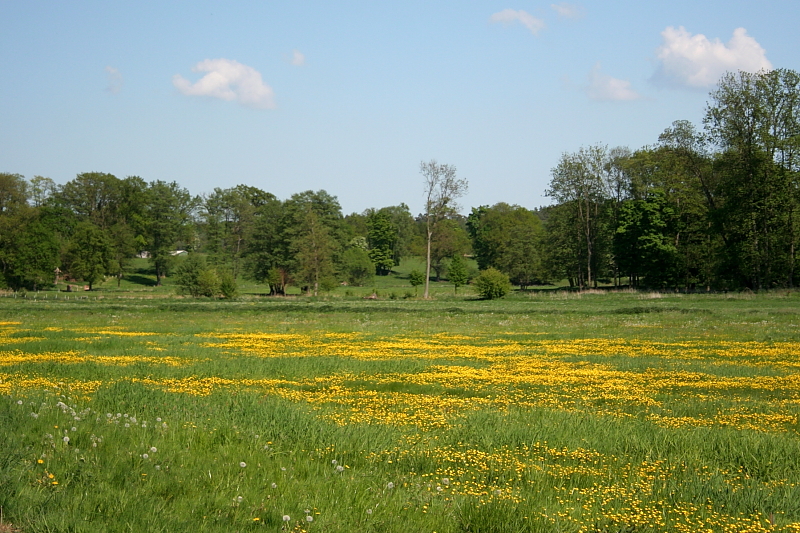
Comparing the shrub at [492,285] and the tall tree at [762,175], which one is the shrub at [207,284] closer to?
the shrub at [492,285]

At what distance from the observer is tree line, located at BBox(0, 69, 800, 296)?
205 ft

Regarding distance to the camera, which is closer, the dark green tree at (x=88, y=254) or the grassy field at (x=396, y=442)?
the grassy field at (x=396, y=442)

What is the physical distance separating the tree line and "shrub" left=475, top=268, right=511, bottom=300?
1080 centimetres

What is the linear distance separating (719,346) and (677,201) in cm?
6046

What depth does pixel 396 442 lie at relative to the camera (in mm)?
9125

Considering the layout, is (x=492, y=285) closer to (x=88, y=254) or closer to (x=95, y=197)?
(x=88, y=254)

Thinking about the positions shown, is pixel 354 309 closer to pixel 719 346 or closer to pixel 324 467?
pixel 719 346

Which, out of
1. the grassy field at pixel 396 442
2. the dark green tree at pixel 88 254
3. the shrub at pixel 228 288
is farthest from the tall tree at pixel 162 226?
the grassy field at pixel 396 442

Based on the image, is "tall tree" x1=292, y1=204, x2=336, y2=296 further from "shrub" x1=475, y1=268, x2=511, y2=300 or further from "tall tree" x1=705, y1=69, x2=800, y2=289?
"tall tree" x1=705, y1=69, x2=800, y2=289

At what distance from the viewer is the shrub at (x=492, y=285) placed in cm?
6881

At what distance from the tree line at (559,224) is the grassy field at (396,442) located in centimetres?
4842

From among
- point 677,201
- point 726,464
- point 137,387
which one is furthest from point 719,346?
point 677,201

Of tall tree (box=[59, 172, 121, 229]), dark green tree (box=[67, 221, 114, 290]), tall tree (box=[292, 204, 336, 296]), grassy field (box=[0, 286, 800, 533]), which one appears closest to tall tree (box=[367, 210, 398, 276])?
tall tree (box=[59, 172, 121, 229])

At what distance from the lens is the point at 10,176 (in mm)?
97125
